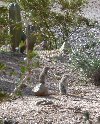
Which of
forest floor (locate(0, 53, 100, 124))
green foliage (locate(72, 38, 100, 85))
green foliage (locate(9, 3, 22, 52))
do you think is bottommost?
forest floor (locate(0, 53, 100, 124))

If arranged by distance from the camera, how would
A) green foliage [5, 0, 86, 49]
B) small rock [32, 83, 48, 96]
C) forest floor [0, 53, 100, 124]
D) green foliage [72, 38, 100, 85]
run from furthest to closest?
green foliage [5, 0, 86, 49] < green foliage [72, 38, 100, 85] < small rock [32, 83, 48, 96] < forest floor [0, 53, 100, 124]

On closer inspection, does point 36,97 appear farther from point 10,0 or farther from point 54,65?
point 10,0

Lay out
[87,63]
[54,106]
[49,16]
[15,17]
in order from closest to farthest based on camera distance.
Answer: [54,106] < [87,63] < [15,17] < [49,16]

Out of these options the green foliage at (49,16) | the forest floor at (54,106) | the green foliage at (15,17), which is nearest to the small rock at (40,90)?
the forest floor at (54,106)

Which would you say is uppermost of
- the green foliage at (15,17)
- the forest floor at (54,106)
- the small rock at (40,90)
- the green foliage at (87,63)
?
the green foliage at (15,17)

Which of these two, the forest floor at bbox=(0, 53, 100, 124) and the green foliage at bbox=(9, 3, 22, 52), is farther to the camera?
the green foliage at bbox=(9, 3, 22, 52)

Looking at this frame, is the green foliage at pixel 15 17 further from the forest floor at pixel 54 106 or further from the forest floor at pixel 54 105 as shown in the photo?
the forest floor at pixel 54 106

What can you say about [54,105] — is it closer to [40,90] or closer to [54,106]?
[54,106]

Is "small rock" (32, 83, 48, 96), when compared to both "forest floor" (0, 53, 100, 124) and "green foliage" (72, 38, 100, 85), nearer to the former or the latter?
"forest floor" (0, 53, 100, 124)

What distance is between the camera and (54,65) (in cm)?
1091

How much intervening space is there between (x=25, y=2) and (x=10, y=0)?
0.58 meters

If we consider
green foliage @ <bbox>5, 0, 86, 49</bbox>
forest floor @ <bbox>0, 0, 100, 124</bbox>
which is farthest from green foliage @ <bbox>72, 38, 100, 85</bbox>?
green foliage @ <bbox>5, 0, 86, 49</bbox>

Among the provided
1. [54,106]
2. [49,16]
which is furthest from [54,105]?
[49,16]

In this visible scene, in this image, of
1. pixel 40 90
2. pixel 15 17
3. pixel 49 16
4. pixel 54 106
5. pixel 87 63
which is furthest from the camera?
pixel 49 16
